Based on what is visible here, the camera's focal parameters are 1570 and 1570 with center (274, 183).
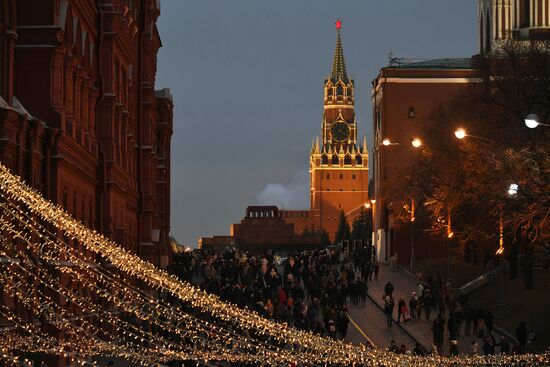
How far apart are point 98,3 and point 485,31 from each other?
73.6 meters

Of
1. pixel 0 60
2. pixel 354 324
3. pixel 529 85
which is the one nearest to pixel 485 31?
pixel 529 85

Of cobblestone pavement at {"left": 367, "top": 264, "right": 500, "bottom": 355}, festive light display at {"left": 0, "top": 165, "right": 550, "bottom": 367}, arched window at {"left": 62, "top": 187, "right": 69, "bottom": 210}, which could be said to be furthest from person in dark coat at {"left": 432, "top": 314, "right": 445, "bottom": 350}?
arched window at {"left": 62, "top": 187, "right": 69, "bottom": 210}

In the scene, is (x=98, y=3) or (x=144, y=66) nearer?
(x=98, y=3)

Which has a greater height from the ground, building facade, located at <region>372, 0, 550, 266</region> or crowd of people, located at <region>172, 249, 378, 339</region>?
building facade, located at <region>372, 0, 550, 266</region>

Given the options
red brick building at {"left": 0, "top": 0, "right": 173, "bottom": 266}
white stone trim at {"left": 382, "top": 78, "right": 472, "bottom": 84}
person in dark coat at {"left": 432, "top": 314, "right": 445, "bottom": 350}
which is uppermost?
white stone trim at {"left": 382, "top": 78, "right": 472, "bottom": 84}

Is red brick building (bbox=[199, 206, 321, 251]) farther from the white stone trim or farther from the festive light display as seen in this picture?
the festive light display

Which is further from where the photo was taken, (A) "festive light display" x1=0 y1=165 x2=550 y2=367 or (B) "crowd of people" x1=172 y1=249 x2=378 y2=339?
(B) "crowd of people" x1=172 y1=249 x2=378 y2=339

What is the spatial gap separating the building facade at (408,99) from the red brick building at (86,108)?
117 ft

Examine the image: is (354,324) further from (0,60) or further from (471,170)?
(0,60)

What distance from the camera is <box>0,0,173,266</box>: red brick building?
115 feet

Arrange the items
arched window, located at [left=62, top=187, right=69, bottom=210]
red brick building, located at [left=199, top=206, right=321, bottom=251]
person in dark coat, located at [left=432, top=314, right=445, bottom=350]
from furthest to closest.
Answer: red brick building, located at [left=199, top=206, right=321, bottom=251] → person in dark coat, located at [left=432, top=314, right=445, bottom=350] → arched window, located at [left=62, top=187, right=69, bottom=210]

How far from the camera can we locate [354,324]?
5803 centimetres

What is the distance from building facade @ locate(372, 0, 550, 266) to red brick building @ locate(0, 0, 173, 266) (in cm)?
3572

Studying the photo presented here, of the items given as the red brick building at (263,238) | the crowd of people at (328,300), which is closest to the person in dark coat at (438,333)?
the crowd of people at (328,300)
